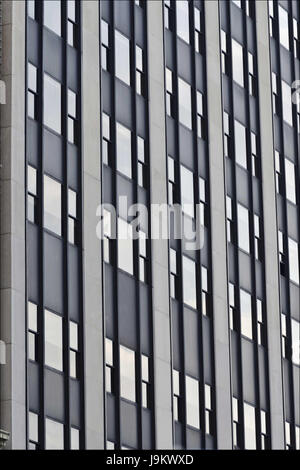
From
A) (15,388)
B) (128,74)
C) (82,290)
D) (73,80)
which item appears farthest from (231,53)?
(15,388)

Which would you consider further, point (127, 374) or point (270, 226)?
point (270, 226)

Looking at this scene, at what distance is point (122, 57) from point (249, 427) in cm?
1464

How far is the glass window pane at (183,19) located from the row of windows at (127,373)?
14278mm

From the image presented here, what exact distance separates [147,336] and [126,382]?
243cm

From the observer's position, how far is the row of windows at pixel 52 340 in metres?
48.8

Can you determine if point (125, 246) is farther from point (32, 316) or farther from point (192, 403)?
point (32, 316)

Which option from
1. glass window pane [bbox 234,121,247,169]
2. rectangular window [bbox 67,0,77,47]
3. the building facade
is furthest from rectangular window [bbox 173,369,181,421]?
rectangular window [bbox 67,0,77,47]

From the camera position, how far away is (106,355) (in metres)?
52.2

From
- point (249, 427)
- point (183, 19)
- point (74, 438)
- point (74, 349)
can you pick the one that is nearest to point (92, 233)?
point (74, 349)

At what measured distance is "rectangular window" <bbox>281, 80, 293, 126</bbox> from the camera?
6969 cm

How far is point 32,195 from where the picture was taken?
50312mm

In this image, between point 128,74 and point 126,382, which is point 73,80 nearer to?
point 128,74

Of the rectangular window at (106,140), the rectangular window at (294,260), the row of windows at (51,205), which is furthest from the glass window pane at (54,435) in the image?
the rectangular window at (294,260)

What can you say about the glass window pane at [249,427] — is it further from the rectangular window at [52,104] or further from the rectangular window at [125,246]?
the rectangular window at [52,104]
